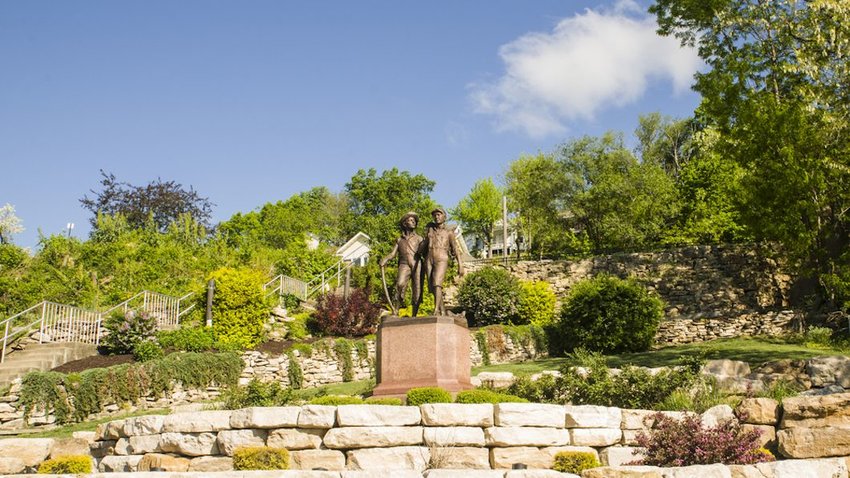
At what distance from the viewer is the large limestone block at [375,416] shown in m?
8.41

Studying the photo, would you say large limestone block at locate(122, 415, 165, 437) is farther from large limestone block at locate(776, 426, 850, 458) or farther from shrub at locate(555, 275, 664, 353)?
shrub at locate(555, 275, 664, 353)

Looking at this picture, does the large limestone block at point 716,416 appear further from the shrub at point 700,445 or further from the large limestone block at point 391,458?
the large limestone block at point 391,458

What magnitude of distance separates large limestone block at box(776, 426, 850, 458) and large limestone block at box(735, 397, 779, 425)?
0.78 metres

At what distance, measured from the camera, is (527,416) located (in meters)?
8.69

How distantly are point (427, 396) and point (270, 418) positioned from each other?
2.00 metres

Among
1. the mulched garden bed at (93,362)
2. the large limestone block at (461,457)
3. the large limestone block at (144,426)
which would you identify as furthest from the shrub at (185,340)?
the large limestone block at (461,457)

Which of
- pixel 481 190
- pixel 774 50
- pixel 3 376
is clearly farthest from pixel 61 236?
pixel 481 190

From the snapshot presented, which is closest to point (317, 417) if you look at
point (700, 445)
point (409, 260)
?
point (409, 260)

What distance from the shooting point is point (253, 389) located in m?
10.5

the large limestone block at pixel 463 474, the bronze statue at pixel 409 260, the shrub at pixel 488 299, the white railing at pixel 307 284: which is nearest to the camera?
the large limestone block at pixel 463 474

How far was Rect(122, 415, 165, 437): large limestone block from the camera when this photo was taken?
9125 millimetres

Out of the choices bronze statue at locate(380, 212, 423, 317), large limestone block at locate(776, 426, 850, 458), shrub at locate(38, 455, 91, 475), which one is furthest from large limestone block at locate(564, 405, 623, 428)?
shrub at locate(38, 455, 91, 475)

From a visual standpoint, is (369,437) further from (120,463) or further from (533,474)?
(120,463)

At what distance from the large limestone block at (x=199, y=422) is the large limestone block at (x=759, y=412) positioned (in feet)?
20.1
